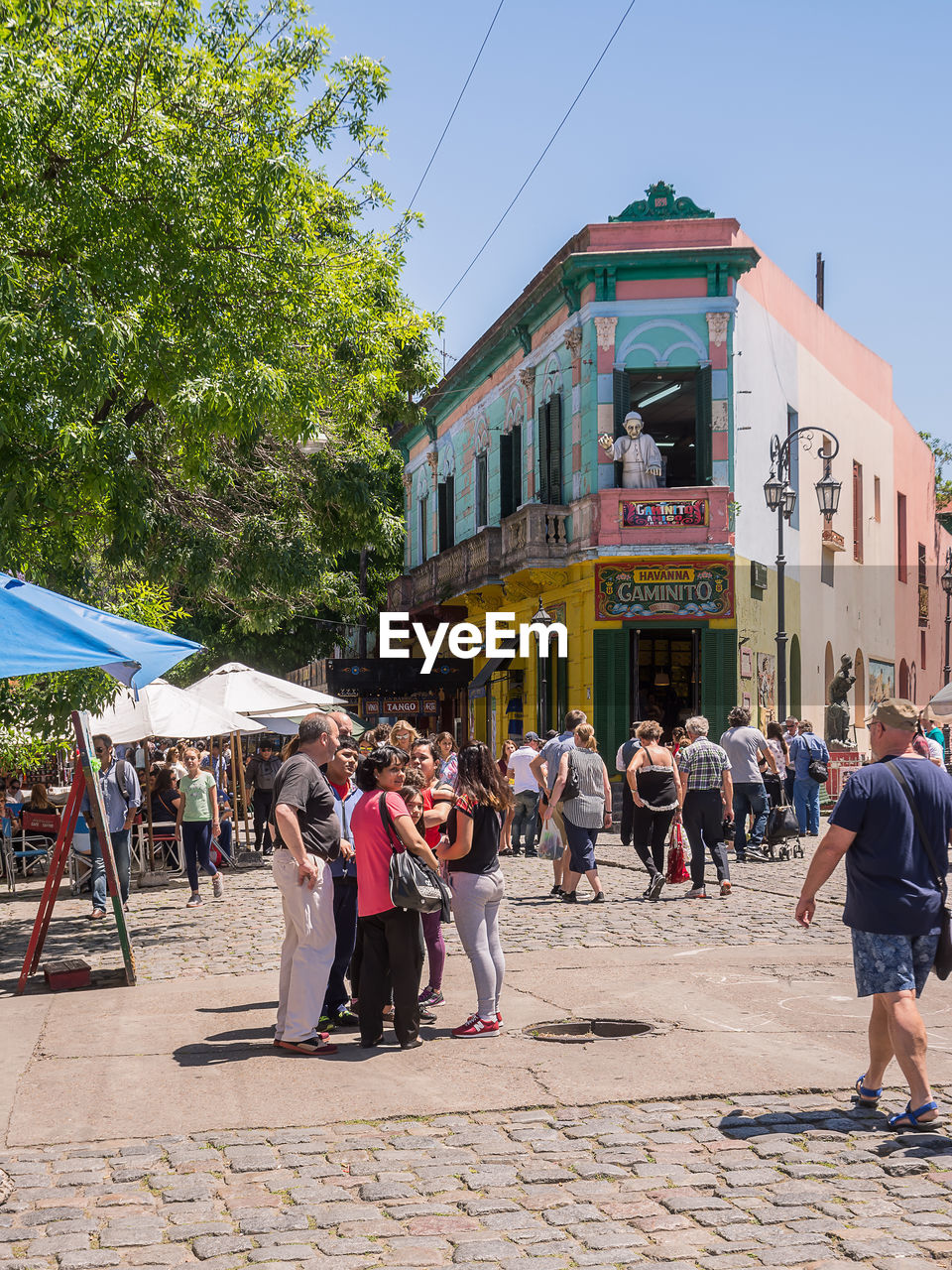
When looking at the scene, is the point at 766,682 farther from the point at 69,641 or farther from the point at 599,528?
the point at 69,641

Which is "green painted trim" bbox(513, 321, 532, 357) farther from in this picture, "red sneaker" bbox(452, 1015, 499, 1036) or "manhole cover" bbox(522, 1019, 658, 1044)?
"red sneaker" bbox(452, 1015, 499, 1036)

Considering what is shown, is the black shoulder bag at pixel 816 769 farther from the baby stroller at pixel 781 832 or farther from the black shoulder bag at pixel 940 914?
the black shoulder bag at pixel 940 914

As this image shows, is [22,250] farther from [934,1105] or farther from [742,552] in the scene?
[742,552]

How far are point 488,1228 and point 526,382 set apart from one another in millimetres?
25582

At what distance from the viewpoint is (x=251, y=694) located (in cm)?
2017

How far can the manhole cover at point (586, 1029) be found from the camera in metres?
7.88

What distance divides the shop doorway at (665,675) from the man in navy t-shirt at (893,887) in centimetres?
1941

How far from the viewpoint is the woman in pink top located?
767 cm

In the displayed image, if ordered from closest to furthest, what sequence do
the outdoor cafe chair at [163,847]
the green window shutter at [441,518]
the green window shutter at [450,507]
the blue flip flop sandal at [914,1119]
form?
the blue flip flop sandal at [914,1119], the outdoor cafe chair at [163,847], the green window shutter at [450,507], the green window shutter at [441,518]

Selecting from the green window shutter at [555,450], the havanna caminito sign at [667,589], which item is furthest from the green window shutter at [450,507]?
the havanna caminito sign at [667,589]

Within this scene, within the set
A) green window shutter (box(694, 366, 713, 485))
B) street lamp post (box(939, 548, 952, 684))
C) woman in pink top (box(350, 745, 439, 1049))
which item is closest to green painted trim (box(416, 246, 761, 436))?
green window shutter (box(694, 366, 713, 485))

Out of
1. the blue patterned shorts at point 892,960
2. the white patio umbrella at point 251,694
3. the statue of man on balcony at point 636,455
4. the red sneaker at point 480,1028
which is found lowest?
the red sneaker at point 480,1028

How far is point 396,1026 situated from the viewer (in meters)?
7.72

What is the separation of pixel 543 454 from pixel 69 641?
19.1 metres
